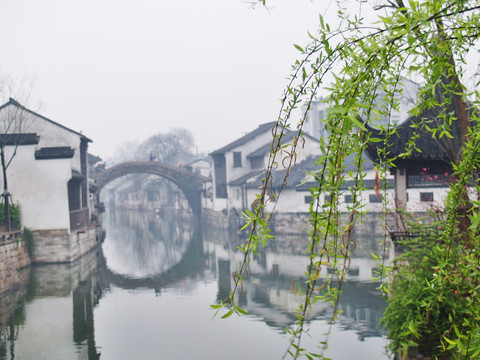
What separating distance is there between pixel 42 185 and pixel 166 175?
20007 millimetres

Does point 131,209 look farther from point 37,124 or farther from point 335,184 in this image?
point 335,184

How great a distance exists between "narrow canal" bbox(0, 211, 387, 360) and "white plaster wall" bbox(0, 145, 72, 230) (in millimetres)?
2151

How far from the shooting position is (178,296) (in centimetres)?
1496

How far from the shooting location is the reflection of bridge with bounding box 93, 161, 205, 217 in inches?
1499

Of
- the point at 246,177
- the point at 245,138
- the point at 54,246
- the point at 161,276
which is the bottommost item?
the point at 161,276

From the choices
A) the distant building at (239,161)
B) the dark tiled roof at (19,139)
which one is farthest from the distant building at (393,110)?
the dark tiled roof at (19,139)

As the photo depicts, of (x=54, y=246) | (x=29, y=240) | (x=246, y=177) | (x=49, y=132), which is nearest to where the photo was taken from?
(x=29, y=240)

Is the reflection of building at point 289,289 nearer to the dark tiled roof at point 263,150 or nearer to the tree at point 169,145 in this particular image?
the dark tiled roof at point 263,150

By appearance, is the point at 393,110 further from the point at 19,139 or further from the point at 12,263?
the point at 12,263

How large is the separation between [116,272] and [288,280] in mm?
7391

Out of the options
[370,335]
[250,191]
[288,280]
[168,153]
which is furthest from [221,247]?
[168,153]

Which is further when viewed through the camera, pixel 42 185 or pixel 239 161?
pixel 239 161

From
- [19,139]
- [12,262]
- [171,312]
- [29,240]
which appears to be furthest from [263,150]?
[171,312]

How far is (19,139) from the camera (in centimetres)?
2014
